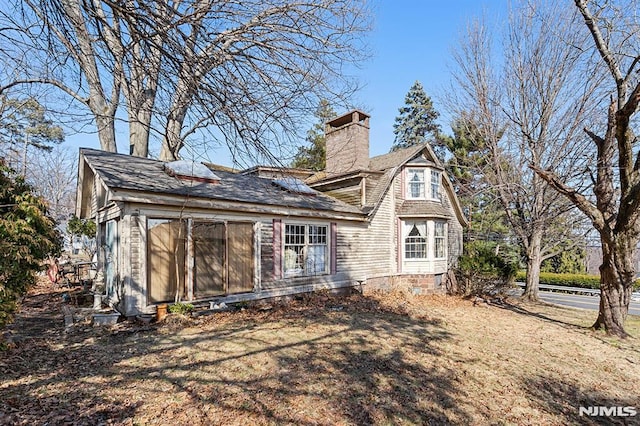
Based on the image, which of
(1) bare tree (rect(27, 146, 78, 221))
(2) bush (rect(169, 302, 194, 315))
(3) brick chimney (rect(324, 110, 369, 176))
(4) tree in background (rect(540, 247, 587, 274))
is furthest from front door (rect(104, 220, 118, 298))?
(4) tree in background (rect(540, 247, 587, 274))

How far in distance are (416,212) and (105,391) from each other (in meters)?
12.6

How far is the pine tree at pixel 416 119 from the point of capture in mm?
34281

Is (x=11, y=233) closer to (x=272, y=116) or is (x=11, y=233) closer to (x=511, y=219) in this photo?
(x=272, y=116)

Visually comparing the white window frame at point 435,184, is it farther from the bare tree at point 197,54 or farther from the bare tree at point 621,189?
the bare tree at point 197,54

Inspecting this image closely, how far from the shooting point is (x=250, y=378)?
483cm

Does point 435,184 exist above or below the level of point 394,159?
below

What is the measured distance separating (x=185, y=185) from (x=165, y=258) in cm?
205

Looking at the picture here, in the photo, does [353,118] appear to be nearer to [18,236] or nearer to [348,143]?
[348,143]

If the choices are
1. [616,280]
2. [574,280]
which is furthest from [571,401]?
[574,280]

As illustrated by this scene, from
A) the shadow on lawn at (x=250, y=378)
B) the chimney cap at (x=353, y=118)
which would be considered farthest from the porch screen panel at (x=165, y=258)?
the chimney cap at (x=353, y=118)

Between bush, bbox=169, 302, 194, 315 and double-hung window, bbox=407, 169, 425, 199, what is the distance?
1083cm

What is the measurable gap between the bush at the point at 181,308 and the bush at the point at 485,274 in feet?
39.9

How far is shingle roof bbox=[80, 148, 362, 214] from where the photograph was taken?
25.3ft

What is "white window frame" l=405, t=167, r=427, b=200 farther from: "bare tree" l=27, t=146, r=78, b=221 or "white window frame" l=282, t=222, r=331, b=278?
"bare tree" l=27, t=146, r=78, b=221
